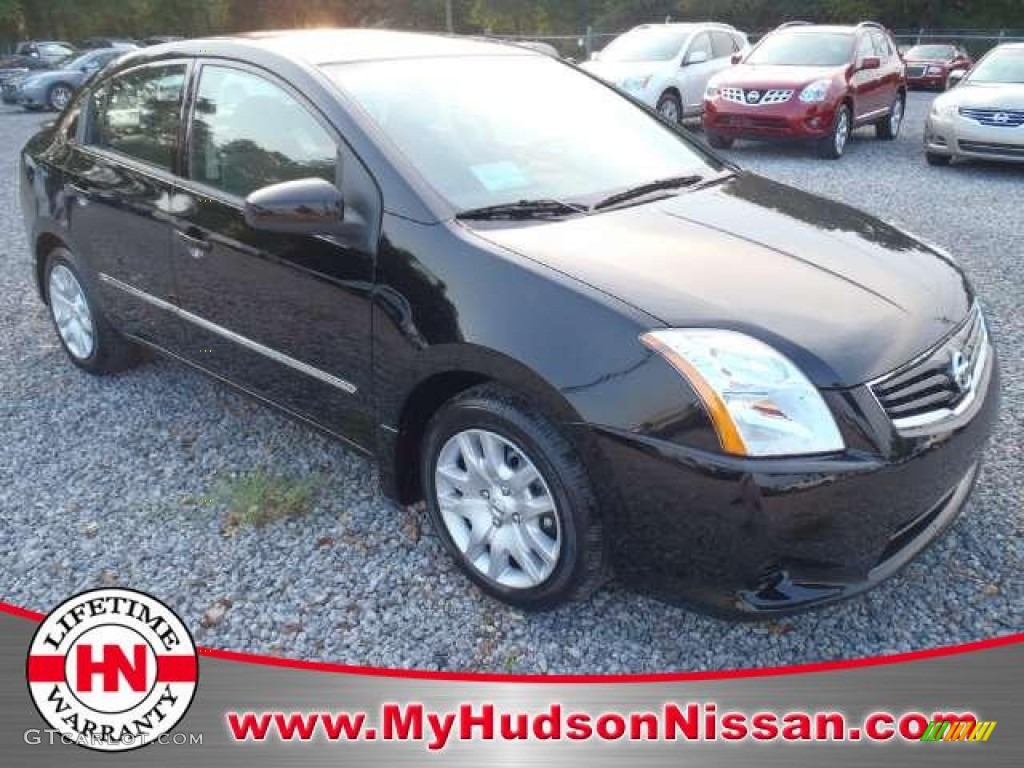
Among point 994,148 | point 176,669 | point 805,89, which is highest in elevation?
point 805,89

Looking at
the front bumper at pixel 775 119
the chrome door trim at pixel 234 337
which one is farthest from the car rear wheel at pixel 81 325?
the front bumper at pixel 775 119

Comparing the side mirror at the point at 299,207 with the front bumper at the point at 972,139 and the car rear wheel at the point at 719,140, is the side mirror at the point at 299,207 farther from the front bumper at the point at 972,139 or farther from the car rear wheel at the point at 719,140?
the car rear wheel at the point at 719,140

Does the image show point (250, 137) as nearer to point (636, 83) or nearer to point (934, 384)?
point (934, 384)

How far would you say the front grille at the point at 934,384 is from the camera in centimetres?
242

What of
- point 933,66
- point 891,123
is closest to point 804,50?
point 891,123

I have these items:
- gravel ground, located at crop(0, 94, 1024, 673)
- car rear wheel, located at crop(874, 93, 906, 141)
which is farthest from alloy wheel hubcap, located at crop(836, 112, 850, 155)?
gravel ground, located at crop(0, 94, 1024, 673)

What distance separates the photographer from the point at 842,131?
11.3m

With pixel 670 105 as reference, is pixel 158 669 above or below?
below

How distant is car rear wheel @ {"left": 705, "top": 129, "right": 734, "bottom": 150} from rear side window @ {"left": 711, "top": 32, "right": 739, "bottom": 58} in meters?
2.09

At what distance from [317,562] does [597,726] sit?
3.90 ft

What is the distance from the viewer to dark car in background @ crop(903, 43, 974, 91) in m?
21.9

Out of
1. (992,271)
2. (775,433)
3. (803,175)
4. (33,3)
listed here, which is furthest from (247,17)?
(775,433)

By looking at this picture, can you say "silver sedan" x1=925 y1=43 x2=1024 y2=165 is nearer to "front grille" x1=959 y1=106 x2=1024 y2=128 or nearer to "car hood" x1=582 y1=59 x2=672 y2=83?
"front grille" x1=959 y1=106 x2=1024 y2=128

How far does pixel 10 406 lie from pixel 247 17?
5035cm
